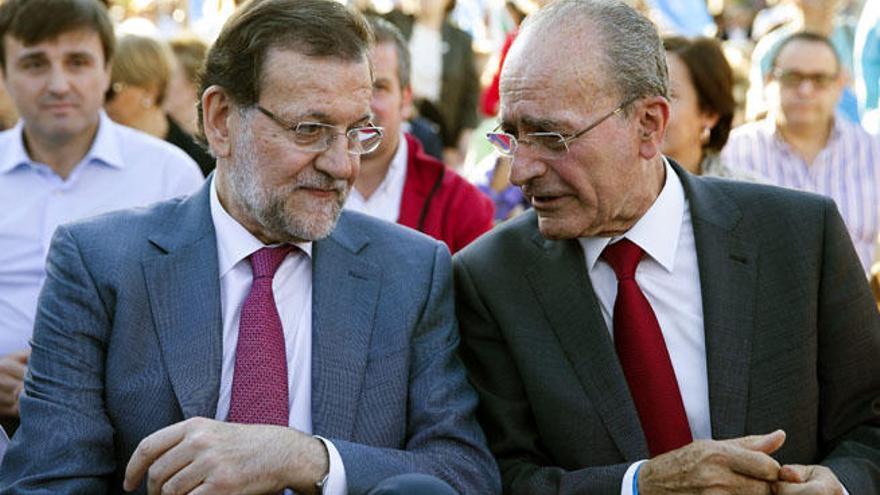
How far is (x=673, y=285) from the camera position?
12.7 ft

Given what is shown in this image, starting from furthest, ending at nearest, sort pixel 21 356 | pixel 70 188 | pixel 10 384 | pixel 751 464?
pixel 70 188, pixel 21 356, pixel 10 384, pixel 751 464

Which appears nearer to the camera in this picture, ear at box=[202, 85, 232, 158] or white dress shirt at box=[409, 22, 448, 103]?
ear at box=[202, 85, 232, 158]

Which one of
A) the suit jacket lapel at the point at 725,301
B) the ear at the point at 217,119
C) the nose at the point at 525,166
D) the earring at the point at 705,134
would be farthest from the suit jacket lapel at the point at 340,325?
the earring at the point at 705,134

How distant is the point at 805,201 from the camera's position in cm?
392

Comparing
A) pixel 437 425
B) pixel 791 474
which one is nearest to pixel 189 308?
pixel 437 425

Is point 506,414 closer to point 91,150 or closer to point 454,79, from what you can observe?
point 91,150

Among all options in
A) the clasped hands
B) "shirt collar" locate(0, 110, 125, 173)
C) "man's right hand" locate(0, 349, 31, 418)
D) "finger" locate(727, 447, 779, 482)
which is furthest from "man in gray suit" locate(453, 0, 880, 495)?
"shirt collar" locate(0, 110, 125, 173)

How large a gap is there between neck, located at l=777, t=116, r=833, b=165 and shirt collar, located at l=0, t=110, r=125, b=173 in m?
3.19

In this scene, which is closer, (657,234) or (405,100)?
(657,234)

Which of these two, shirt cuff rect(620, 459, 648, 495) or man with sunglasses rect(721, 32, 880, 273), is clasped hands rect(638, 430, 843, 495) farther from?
man with sunglasses rect(721, 32, 880, 273)

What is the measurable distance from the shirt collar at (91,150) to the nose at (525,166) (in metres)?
2.11

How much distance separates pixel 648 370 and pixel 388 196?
7.15ft

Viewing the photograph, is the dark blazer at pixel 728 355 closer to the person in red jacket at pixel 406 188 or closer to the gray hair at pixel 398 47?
the person in red jacket at pixel 406 188

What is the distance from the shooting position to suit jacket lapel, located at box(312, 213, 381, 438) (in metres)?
3.68
